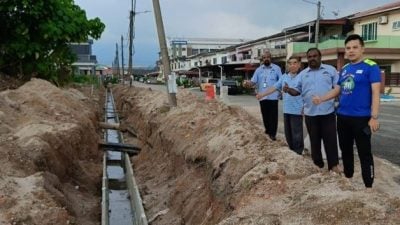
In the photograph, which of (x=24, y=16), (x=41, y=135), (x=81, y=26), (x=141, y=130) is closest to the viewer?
(x=41, y=135)

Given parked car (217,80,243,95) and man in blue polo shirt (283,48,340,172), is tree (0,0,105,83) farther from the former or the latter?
parked car (217,80,243,95)

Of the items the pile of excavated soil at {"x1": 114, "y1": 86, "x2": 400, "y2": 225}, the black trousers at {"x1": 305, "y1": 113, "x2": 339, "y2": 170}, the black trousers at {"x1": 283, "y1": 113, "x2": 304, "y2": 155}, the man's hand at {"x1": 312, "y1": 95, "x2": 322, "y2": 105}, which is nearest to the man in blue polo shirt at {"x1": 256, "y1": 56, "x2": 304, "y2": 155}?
the black trousers at {"x1": 283, "y1": 113, "x2": 304, "y2": 155}

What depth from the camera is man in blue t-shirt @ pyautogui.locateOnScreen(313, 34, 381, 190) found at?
5.35 metres

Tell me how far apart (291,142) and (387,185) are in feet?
4.64

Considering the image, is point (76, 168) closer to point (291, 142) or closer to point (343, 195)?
point (291, 142)

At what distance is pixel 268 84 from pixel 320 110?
229cm

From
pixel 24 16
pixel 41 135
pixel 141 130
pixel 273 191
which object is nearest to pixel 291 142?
pixel 273 191

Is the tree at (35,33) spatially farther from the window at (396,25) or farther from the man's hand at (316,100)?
the window at (396,25)

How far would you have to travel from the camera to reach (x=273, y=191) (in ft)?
16.5

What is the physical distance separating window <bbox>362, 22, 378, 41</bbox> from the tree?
22620 millimetres

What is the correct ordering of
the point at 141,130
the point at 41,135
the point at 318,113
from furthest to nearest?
1. the point at 141,130
2. the point at 41,135
3. the point at 318,113

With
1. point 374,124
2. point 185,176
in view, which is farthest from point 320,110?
point 185,176

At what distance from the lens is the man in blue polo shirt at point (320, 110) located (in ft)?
20.5

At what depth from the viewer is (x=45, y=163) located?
9461 mm
